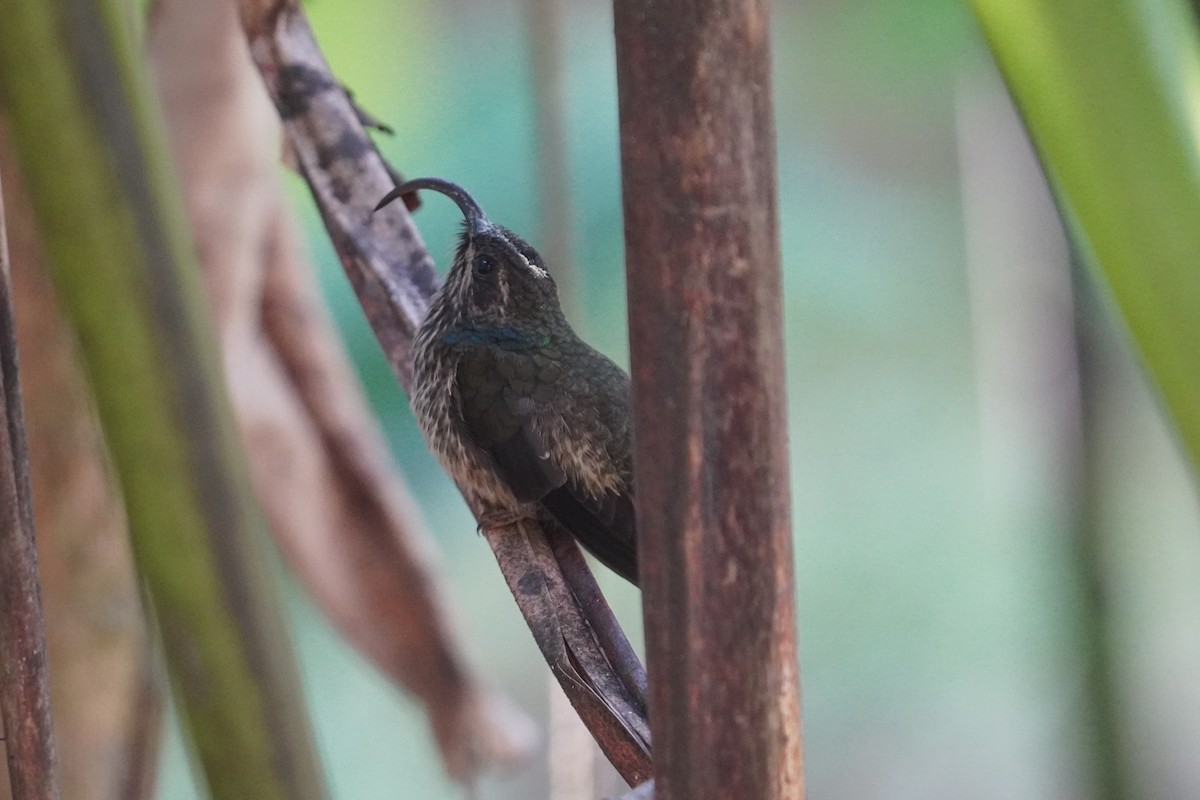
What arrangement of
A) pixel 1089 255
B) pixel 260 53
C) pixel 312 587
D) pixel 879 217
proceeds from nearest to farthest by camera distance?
pixel 1089 255
pixel 260 53
pixel 312 587
pixel 879 217

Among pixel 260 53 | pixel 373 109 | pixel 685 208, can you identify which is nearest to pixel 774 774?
pixel 685 208

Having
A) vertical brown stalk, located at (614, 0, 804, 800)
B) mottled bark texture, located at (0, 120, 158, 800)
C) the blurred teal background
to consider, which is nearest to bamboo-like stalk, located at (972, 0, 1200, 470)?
vertical brown stalk, located at (614, 0, 804, 800)

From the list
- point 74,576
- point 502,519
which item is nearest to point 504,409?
point 502,519

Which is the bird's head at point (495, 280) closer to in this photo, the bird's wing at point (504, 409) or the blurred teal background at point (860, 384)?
the bird's wing at point (504, 409)

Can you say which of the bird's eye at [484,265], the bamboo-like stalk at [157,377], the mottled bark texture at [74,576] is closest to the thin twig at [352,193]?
the bird's eye at [484,265]

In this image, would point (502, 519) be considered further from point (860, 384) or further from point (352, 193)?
point (860, 384)

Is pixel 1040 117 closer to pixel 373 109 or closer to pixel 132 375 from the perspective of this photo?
pixel 132 375
